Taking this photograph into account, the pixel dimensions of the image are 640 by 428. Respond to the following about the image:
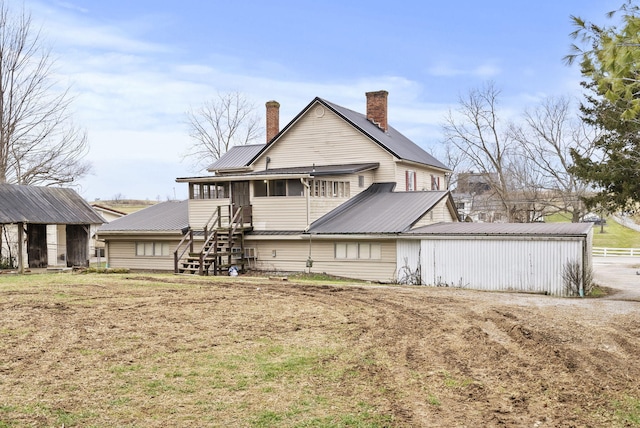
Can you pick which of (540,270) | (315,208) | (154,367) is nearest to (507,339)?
(154,367)

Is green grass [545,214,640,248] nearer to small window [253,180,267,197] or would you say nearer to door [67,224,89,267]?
small window [253,180,267,197]

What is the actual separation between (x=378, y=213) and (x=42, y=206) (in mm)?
14367

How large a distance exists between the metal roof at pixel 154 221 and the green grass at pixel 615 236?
1408 inches

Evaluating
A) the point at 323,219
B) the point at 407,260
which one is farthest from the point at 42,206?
the point at 407,260

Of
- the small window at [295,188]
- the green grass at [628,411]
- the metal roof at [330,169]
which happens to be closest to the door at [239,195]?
the metal roof at [330,169]

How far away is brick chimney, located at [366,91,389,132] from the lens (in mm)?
34812

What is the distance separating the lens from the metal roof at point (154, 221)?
95.1 ft

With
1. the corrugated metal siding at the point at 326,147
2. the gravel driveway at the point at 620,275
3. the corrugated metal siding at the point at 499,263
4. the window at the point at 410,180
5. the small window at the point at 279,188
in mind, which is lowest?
the gravel driveway at the point at 620,275

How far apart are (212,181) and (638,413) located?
2240 centimetres

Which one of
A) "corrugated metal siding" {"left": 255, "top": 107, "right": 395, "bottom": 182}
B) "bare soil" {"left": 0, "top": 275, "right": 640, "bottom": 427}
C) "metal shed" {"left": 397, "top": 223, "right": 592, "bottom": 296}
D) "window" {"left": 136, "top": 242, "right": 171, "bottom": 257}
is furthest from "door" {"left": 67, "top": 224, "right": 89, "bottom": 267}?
"metal shed" {"left": 397, "top": 223, "right": 592, "bottom": 296}

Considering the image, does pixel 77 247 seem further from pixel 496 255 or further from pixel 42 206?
pixel 496 255

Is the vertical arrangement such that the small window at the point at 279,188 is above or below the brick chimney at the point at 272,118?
below

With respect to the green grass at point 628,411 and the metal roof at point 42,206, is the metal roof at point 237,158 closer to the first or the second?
the metal roof at point 42,206

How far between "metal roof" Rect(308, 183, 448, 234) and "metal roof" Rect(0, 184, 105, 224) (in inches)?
418
